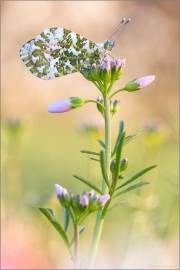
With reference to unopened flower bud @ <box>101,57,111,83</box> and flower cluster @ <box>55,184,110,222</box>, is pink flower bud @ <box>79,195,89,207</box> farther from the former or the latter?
unopened flower bud @ <box>101,57,111,83</box>

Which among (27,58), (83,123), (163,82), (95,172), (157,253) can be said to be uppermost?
(163,82)

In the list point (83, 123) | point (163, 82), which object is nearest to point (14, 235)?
point (83, 123)

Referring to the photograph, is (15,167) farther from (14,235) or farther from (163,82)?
(163,82)

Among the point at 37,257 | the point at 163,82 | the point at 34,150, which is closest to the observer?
the point at 37,257

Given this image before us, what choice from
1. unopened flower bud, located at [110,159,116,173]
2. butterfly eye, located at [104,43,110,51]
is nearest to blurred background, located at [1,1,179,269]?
unopened flower bud, located at [110,159,116,173]

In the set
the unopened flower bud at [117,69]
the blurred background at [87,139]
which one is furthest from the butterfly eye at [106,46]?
the blurred background at [87,139]

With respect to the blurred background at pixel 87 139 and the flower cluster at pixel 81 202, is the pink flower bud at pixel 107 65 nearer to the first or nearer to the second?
the flower cluster at pixel 81 202
